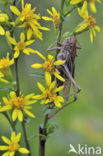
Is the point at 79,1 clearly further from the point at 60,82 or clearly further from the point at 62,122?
the point at 62,122

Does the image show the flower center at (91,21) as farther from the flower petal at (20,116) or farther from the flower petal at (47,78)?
the flower petal at (20,116)

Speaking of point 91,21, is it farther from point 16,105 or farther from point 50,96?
point 16,105

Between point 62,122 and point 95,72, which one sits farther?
point 95,72

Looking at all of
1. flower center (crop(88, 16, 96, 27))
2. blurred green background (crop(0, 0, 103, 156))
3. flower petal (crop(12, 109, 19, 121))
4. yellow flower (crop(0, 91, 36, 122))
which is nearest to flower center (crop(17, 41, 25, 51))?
yellow flower (crop(0, 91, 36, 122))

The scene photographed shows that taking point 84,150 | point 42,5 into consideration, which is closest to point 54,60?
point 84,150

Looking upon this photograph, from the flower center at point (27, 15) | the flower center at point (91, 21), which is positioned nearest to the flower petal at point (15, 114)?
the flower center at point (27, 15)

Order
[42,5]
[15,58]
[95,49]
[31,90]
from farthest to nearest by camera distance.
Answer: [42,5] < [95,49] < [31,90] < [15,58]
